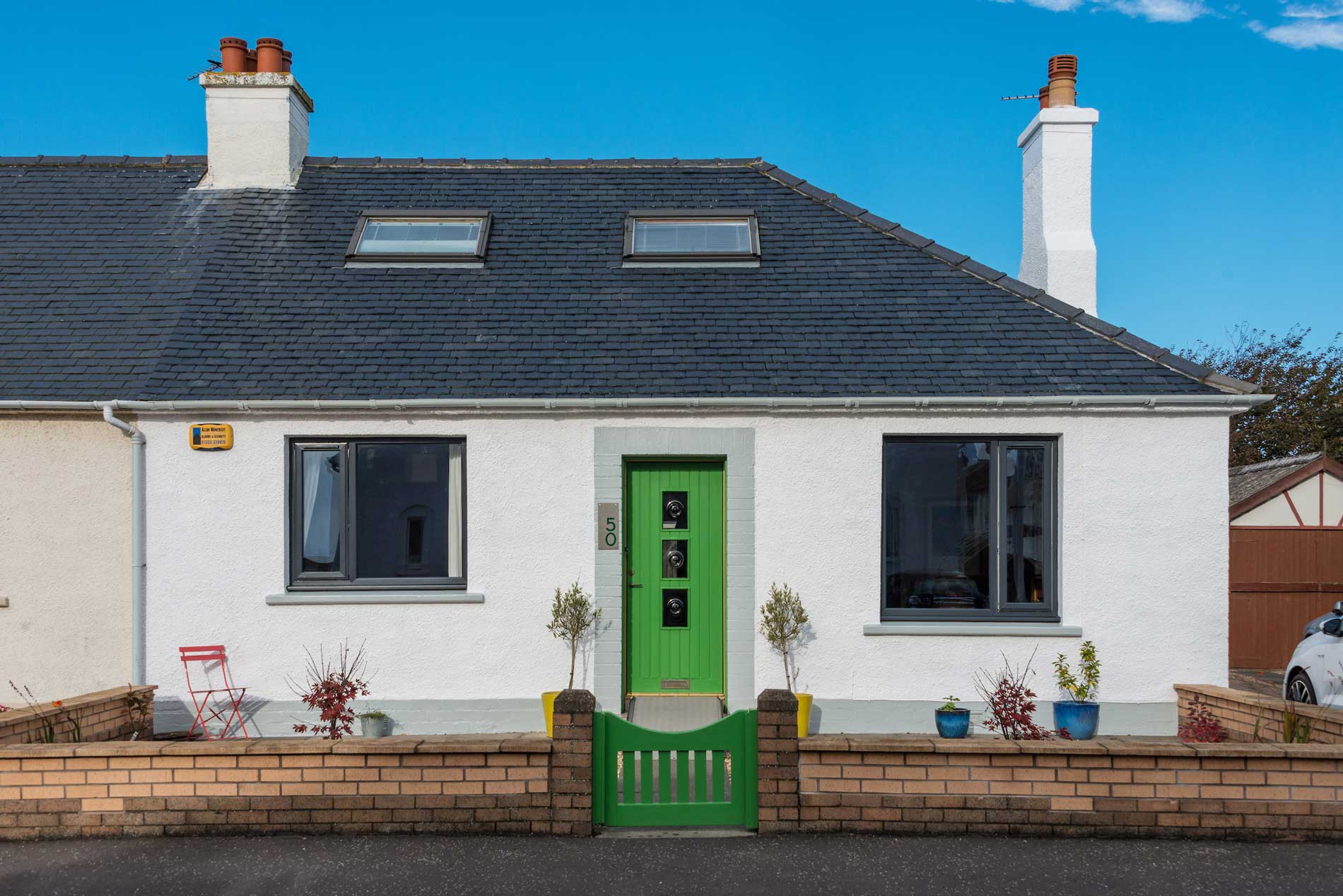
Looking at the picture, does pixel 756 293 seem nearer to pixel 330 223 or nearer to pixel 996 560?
pixel 996 560

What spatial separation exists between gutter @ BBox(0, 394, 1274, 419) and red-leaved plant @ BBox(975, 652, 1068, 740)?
219 centimetres

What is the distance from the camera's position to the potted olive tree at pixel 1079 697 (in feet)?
23.5

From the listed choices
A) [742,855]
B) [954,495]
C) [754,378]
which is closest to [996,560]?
[954,495]

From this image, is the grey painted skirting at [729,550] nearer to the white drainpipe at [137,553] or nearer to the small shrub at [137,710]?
the small shrub at [137,710]

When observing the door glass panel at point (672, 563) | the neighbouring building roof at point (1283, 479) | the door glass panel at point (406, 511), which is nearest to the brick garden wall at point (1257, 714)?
the door glass panel at point (672, 563)

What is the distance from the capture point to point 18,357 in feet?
26.6

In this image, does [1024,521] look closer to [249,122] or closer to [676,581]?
[676,581]

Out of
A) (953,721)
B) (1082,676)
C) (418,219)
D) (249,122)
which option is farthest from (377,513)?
(1082,676)

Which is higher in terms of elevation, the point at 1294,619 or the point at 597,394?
the point at 597,394

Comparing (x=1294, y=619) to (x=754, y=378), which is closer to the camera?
(x=754, y=378)

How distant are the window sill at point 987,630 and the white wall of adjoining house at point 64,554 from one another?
6480 millimetres

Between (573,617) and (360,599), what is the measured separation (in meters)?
1.85

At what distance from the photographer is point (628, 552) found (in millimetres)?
8000

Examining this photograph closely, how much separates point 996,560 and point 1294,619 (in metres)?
6.42
